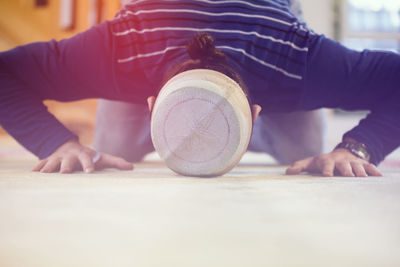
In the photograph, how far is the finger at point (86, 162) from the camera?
1.08 meters

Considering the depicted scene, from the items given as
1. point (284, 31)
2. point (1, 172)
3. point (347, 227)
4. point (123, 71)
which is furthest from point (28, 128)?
point (347, 227)

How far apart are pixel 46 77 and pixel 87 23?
2.77 m

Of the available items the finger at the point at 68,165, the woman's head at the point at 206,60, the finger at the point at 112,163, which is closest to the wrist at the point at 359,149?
the woman's head at the point at 206,60

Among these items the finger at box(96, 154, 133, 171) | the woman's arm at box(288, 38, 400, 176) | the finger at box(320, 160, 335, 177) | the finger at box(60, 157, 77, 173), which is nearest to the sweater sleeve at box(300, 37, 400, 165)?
the woman's arm at box(288, 38, 400, 176)

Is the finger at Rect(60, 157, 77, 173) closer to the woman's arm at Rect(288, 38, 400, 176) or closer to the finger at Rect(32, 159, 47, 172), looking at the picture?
the finger at Rect(32, 159, 47, 172)

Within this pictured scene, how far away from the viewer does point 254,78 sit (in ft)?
3.41

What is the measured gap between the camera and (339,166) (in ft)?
3.50

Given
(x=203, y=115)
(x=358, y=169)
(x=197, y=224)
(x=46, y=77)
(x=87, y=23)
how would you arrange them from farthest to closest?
(x=87, y=23)
(x=46, y=77)
(x=358, y=169)
(x=203, y=115)
(x=197, y=224)

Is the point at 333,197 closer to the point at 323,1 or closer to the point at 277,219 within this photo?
the point at 277,219

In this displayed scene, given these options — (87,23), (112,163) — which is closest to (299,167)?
(112,163)

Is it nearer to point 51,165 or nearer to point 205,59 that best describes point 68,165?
point 51,165

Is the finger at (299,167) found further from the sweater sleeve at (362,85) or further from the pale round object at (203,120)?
the pale round object at (203,120)

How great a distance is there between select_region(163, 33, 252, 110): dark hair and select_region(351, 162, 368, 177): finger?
0.34 metres

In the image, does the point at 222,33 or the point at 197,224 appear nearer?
the point at 197,224
